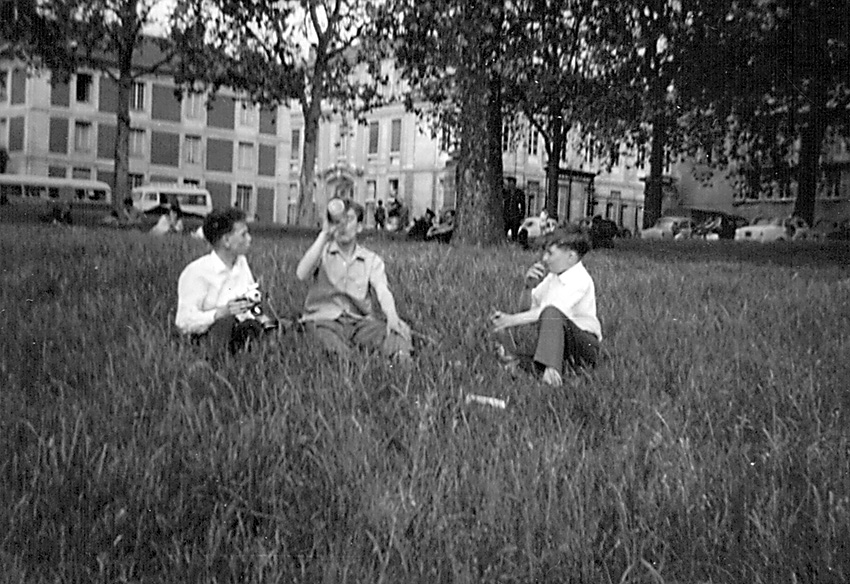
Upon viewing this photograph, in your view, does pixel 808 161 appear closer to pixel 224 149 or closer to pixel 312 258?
pixel 312 258

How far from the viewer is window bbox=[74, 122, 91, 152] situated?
2338 inches

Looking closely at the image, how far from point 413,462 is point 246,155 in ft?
212

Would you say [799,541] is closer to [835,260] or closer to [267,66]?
[835,260]

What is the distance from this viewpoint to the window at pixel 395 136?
62.7 m

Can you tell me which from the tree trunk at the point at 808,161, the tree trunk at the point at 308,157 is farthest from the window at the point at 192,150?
Answer: the tree trunk at the point at 808,161

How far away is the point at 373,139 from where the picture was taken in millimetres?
64938

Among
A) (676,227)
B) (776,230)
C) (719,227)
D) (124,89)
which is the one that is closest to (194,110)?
(124,89)

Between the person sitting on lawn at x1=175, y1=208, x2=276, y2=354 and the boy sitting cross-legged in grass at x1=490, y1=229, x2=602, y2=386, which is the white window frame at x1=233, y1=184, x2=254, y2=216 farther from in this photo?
the boy sitting cross-legged in grass at x1=490, y1=229, x2=602, y2=386

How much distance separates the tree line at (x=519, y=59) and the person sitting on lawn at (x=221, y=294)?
10310 millimetres

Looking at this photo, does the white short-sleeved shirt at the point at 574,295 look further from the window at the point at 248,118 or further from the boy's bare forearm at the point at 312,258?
the window at the point at 248,118

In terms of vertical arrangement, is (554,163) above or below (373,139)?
below

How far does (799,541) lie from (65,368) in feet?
12.2

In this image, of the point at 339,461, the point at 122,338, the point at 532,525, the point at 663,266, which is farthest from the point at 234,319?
the point at 663,266

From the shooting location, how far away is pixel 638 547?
327 cm
